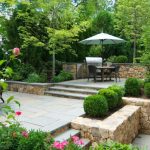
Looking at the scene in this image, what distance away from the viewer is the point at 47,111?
244 inches

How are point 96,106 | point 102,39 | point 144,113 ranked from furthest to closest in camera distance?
point 102,39, point 144,113, point 96,106

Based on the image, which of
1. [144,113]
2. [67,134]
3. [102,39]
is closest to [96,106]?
[67,134]

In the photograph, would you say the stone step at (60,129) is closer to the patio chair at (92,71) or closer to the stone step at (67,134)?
the stone step at (67,134)

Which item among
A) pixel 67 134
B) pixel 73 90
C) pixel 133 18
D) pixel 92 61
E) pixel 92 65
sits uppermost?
pixel 133 18

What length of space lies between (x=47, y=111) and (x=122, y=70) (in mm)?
6789

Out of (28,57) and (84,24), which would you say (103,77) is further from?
(28,57)

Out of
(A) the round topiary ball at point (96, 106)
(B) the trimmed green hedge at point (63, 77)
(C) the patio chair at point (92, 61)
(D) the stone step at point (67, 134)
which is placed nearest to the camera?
(D) the stone step at point (67, 134)

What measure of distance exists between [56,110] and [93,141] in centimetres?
178

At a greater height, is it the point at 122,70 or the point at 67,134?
the point at 122,70

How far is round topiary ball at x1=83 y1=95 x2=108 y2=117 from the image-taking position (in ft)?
18.0

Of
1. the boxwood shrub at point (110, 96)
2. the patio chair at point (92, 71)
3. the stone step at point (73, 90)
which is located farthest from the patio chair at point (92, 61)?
the boxwood shrub at point (110, 96)

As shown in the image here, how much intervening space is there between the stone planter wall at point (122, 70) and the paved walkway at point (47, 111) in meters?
3.11

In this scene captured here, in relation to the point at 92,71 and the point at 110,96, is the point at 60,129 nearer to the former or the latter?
the point at 110,96

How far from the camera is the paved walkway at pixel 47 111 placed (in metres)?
5.00
